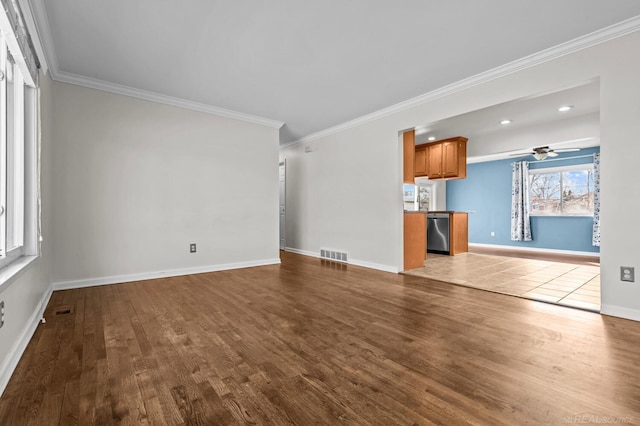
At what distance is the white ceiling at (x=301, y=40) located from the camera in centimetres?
236

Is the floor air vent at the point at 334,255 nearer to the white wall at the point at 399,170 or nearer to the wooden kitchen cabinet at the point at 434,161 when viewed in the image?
the white wall at the point at 399,170

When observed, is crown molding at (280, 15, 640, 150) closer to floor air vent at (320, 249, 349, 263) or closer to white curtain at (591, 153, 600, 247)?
floor air vent at (320, 249, 349, 263)

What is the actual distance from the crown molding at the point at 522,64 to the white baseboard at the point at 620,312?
2352mm

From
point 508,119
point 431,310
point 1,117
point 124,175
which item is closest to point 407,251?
point 431,310

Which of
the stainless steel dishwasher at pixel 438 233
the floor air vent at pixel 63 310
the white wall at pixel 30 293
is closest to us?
the white wall at pixel 30 293

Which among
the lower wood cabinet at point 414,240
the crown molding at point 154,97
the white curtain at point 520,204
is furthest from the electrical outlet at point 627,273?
the white curtain at point 520,204

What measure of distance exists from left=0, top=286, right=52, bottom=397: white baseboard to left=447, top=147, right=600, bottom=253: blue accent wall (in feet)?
28.7

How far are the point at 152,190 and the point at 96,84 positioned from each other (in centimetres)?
144

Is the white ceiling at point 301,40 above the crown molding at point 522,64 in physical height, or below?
above

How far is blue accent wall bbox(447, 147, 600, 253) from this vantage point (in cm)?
698

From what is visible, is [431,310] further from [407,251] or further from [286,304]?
[407,251]

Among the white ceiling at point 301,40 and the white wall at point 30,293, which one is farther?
the white ceiling at point 301,40

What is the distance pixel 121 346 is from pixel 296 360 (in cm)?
123

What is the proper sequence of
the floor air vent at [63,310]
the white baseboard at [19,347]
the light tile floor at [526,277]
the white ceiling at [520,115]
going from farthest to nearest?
the white ceiling at [520,115]
the light tile floor at [526,277]
the floor air vent at [63,310]
the white baseboard at [19,347]
